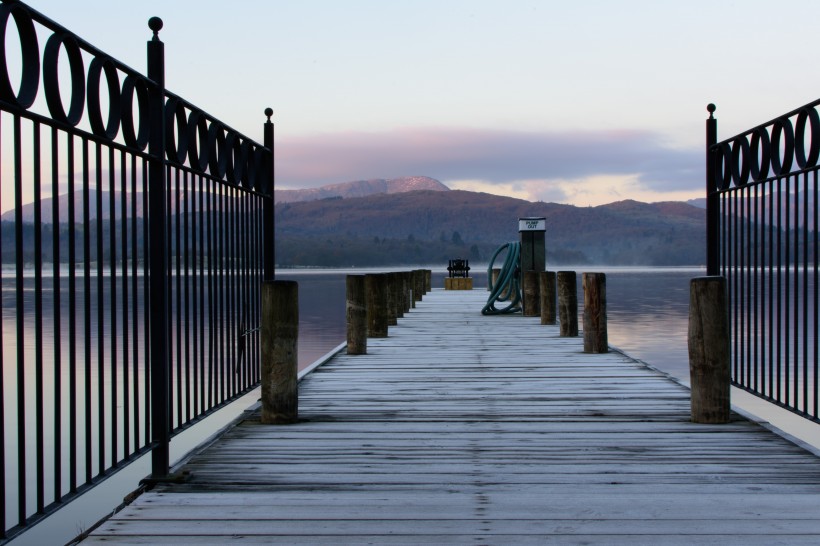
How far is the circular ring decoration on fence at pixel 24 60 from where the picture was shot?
10.7 feet

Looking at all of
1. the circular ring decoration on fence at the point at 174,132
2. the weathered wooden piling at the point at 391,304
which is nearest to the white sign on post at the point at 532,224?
the weathered wooden piling at the point at 391,304

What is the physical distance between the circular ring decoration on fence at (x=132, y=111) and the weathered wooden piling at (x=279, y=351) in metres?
1.48

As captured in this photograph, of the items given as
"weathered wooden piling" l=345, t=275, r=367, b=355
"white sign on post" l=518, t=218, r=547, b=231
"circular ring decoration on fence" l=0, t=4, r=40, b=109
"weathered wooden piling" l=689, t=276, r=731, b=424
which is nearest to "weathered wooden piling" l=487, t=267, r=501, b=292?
"white sign on post" l=518, t=218, r=547, b=231

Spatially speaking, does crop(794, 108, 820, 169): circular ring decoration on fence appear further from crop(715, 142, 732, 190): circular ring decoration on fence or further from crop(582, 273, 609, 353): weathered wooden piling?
crop(582, 273, 609, 353): weathered wooden piling

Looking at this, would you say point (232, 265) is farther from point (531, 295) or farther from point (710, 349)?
point (531, 295)

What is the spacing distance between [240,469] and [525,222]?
52.8 feet

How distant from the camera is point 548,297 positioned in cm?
1591

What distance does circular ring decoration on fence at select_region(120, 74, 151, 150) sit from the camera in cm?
452

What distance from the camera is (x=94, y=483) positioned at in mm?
4121

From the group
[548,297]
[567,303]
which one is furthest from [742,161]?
[548,297]

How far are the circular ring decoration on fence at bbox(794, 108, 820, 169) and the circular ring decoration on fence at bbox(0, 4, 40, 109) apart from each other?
189 inches

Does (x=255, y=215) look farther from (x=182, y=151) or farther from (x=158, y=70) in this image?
(x=158, y=70)

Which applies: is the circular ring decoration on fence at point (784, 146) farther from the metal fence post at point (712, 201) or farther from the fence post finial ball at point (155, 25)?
the fence post finial ball at point (155, 25)

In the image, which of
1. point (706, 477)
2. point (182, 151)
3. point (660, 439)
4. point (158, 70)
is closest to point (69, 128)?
point (158, 70)
